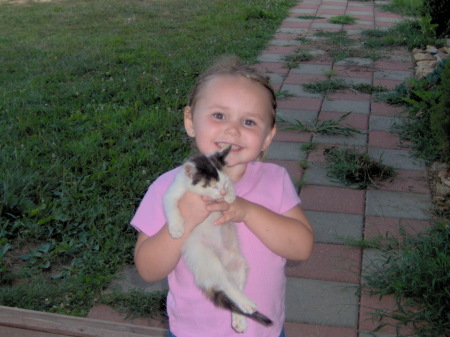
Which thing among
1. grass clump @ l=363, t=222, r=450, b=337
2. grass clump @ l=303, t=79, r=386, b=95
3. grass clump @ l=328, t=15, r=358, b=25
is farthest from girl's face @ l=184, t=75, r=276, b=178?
grass clump @ l=328, t=15, r=358, b=25

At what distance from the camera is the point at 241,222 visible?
2.04 meters

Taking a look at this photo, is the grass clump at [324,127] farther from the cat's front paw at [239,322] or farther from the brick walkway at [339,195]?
the cat's front paw at [239,322]

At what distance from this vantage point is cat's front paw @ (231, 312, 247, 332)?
1899 millimetres

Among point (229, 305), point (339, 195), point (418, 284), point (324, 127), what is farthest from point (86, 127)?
point (229, 305)

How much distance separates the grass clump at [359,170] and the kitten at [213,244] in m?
2.63

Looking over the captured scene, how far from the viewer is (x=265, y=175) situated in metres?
2.18

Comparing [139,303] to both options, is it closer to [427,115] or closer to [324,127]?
[324,127]

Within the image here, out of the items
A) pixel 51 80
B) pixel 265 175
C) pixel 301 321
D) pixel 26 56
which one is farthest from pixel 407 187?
pixel 26 56

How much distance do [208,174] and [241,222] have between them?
Result: 0.41 m

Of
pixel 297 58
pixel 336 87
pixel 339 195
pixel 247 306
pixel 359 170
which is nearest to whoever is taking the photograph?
pixel 247 306

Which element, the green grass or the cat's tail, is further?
the green grass

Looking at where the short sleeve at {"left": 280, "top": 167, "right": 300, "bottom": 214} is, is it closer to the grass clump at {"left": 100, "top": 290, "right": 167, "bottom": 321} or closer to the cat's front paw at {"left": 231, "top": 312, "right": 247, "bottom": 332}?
the cat's front paw at {"left": 231, "top": 312, "right": 247, "bottom": 332}

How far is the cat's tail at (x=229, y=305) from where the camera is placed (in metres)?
1.83

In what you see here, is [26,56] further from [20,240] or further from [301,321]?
[301,321]
